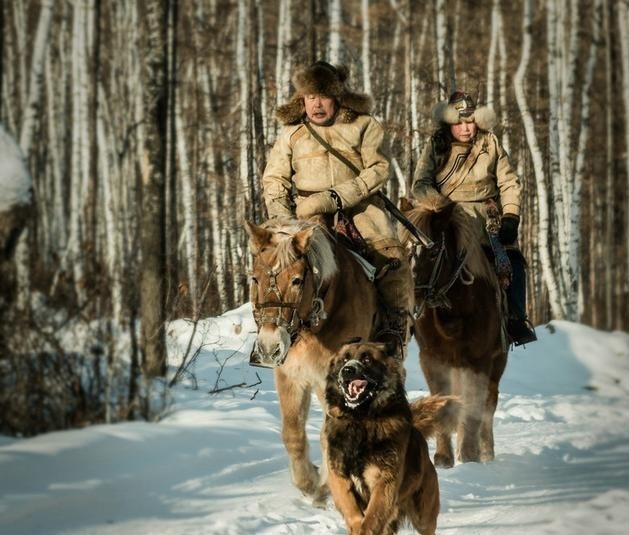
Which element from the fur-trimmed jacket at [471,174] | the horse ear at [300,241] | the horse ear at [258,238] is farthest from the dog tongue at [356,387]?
the fur-trimmed jacket at [471,174]

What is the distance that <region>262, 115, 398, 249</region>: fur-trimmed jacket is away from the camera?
6.58 m

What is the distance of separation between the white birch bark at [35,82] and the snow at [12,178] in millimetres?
6795

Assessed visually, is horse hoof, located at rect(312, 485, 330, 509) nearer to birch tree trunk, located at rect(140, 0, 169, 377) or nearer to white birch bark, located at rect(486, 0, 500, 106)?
birch tree trunk, located at rect(140, 0, 169, 377)

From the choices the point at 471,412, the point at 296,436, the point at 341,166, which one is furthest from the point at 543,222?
the point at 296,436

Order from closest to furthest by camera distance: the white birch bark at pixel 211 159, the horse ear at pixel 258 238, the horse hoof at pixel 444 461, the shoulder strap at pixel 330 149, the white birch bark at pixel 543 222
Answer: the horse ear at pixel 258 238 → the shoulder strap at pixel 330 149 → the horse hoof at pixel 444 461 → the white birch bark at pixel 543 222 → the white birch bark at pixel 211 159

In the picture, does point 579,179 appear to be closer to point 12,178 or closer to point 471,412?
point 471,412

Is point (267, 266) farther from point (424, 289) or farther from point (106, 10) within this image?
point (106, 10)

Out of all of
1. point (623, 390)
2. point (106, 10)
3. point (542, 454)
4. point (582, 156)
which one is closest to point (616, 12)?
point (582, 156)

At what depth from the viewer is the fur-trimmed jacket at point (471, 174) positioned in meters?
8.30

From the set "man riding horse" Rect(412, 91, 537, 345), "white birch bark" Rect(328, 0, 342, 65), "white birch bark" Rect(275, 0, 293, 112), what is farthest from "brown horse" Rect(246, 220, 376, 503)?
"white birch bark" Rect(328, 0, 342, 65)

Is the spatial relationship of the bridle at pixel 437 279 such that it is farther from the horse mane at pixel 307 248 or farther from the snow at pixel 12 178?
the snow at pixel 12 178

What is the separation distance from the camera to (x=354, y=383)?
4.53 metres

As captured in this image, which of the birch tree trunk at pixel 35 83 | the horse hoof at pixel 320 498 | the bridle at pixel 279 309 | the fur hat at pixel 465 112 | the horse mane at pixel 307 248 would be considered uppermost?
the birch tree trunk at pixel 35 83

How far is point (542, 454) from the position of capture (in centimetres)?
778
